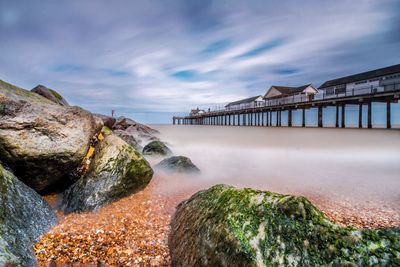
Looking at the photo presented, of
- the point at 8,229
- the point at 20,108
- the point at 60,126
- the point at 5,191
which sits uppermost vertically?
the point at 20,108

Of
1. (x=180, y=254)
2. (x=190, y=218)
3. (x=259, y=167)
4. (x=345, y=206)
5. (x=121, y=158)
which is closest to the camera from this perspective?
(x=180, y=254)

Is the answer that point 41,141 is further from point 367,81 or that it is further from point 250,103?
point 250,103

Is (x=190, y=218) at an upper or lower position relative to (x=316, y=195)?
upper

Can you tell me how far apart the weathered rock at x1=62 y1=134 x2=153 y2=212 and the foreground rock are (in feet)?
8.30

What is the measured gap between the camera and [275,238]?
2357 mm

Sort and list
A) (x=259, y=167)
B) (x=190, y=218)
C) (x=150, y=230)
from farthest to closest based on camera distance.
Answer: (x=259, y=167)
(x=150, y=230)
(x=190, y=218)

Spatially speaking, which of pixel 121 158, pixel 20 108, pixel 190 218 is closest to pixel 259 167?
pixel 121 158

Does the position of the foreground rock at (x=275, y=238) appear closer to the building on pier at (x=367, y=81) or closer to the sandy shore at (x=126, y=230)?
the sandy shore at (x=126, y=230)

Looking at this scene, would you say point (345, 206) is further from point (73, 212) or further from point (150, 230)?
point (73, 212)

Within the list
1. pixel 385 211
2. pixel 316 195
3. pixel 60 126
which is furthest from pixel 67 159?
pixel 385 211

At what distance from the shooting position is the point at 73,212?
4660 mm

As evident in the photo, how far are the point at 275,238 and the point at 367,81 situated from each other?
137 feet

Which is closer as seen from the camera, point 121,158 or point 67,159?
point 67,159

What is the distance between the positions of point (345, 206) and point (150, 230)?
12.7 ft
